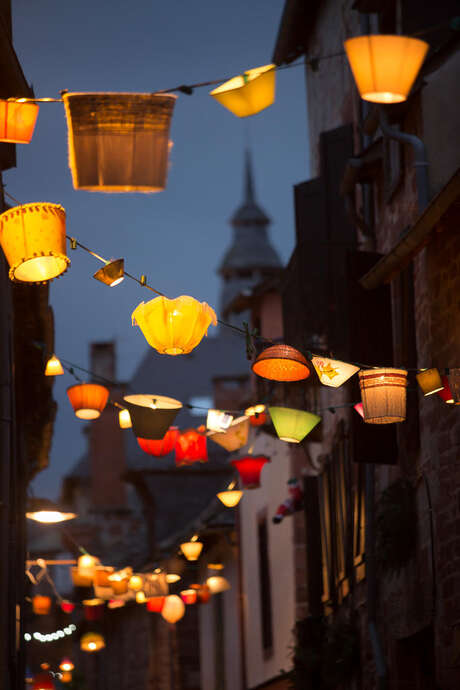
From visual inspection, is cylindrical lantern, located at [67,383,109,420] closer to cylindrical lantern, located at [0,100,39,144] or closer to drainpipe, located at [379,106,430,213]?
drainpipe, located at [379,106,430,213]

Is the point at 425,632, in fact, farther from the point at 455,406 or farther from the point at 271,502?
the point at 271,502

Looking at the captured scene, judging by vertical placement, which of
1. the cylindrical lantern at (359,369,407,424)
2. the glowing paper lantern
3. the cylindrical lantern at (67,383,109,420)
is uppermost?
the cylindrical lantern at (67,383,109,420)

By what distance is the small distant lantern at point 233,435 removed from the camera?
1334 centimetres

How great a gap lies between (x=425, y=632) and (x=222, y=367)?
95.2 feet

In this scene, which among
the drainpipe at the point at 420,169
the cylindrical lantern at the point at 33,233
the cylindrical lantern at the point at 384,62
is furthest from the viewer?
the drainpipe at the point at 420,169

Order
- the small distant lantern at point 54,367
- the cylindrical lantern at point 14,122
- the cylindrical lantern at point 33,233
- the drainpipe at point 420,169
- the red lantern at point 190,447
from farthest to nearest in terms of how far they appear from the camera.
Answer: the red lantern at point 190,447 → the small distant lantern at point 54,367 → the drainpipe at point 420,169 → the cylindrical lantern at point 14,122 → the cylindrical lantern at point 33,233

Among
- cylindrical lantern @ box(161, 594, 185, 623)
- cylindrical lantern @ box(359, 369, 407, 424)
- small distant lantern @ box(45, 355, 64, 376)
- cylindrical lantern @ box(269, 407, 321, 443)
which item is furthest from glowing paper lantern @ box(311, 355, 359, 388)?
A: cylindrical lantern @ box(161, 594, 185, 623)

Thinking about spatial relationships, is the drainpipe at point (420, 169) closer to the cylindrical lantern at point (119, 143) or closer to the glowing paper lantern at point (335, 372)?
the glowing paper lantern at point (335, 372)

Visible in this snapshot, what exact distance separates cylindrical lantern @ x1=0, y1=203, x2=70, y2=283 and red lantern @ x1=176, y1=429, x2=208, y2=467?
228 inches

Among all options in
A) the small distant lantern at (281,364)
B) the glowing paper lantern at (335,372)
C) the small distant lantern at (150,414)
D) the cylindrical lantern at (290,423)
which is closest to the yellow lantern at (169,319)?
the small distant lantern at (281,364)

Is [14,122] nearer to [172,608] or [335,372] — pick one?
[335,372]

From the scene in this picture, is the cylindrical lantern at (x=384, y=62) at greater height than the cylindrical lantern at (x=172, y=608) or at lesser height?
greater

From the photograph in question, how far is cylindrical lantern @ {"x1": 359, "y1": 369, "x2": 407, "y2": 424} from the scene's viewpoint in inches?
388

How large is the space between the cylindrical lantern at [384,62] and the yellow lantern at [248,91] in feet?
4.23
